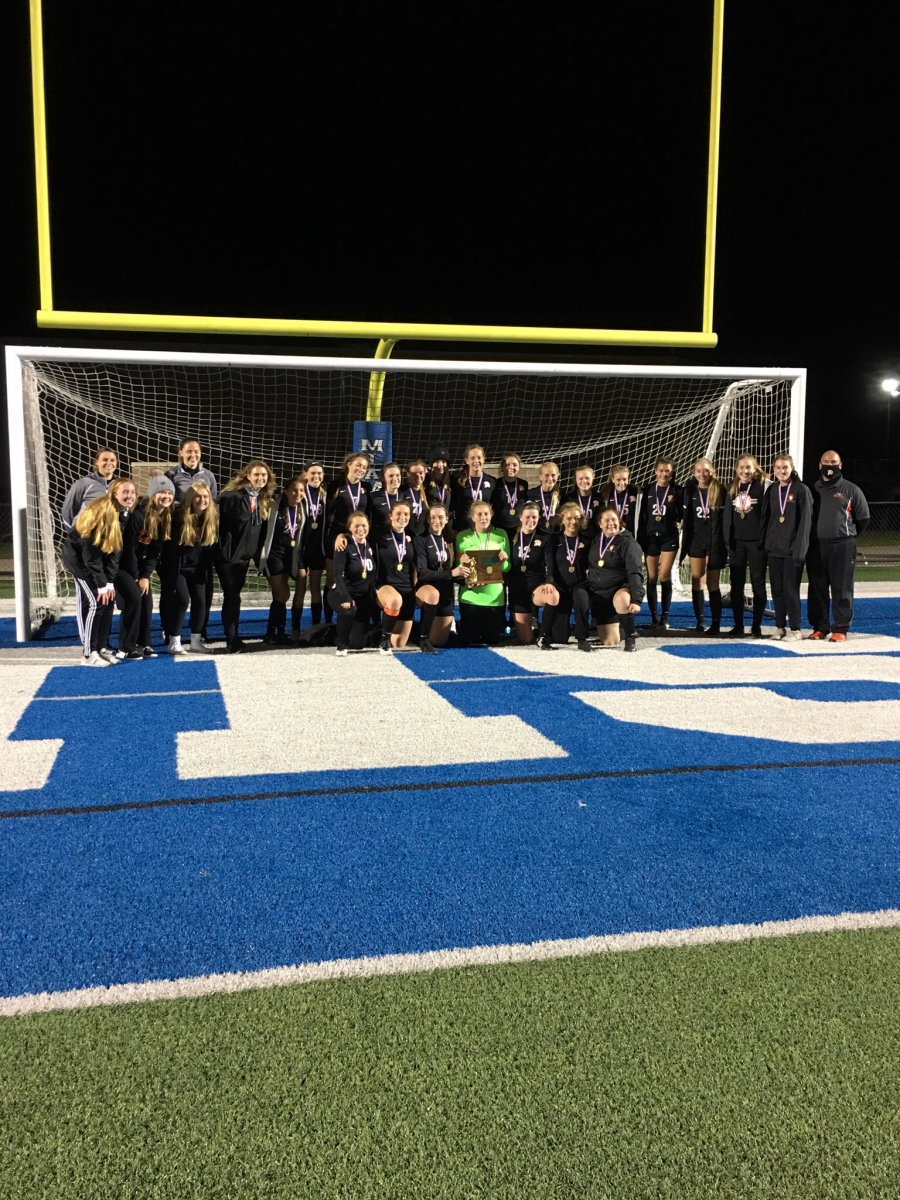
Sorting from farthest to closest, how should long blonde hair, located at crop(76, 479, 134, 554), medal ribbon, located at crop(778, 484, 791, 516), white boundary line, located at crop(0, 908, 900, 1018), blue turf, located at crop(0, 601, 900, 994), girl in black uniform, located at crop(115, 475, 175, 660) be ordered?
1. medal ribbon, located at crop(778, 484, 791, 516)
2. girl in black uniform, located at crop(115, 475, 175, 660)
3. long blonde hair, located at crop(76, 479, 134, 554)
4. blue turf, located at crop(0, 601, 900, 994)
5. white boundary line, located at crop(0, 908, 900, 1018)

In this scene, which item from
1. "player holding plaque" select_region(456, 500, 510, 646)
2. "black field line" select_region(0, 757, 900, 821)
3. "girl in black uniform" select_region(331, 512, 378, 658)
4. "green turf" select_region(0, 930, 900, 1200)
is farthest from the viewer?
"player holding plaque" select_region(456, 500, 510, 646)

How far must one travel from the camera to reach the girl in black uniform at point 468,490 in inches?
355

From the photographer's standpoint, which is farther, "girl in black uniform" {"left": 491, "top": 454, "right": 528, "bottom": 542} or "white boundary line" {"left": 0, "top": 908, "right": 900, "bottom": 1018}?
"girl in black uniform" {"left": 491, "top": 454, "right": 528, "bottom": 542}

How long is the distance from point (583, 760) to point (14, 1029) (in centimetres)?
303

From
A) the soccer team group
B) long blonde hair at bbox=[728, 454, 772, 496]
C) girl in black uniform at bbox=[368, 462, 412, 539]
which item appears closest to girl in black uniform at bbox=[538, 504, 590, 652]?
the soccer team group

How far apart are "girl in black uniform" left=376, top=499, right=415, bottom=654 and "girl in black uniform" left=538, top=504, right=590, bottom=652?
1.27m

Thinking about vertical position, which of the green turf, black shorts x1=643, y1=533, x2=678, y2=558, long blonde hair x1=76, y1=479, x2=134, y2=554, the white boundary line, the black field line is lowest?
the green turf

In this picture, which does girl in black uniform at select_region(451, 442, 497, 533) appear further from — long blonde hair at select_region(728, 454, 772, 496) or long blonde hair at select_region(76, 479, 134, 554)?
long blonde hair at select_region(76, 479, 134, 554)

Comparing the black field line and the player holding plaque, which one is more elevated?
the player holding plaque

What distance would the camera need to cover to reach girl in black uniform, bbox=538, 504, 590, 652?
8648 millimetres

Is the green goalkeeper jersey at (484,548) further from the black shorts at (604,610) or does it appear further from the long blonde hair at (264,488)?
the long blonde hair at (264,488)

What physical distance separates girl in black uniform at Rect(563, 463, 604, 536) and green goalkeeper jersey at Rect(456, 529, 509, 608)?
0.78 meters

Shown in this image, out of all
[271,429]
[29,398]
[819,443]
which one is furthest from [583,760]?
[819,443]

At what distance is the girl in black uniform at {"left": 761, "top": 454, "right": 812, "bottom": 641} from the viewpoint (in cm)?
866
